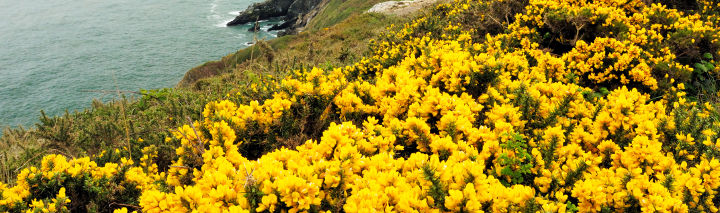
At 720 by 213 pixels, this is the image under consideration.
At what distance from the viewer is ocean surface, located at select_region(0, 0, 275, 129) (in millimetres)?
28266

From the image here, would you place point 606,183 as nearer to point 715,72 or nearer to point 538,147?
point 538,147

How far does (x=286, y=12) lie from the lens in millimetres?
61312

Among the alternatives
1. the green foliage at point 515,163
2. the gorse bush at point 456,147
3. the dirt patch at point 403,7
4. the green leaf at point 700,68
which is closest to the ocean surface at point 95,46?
the dirt patch at point 403,7

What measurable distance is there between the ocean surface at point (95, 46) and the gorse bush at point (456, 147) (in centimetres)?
2055

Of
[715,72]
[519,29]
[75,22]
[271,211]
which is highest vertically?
[271,211]

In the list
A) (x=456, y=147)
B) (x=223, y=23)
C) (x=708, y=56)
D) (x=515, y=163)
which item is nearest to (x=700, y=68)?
(x=708, y=56)

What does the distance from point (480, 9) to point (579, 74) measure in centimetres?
322

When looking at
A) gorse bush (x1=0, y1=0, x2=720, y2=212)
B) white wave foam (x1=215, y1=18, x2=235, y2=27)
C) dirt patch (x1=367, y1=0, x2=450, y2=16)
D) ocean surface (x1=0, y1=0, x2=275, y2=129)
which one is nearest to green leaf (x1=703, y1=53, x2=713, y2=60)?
gorse bush (x1=0, y1=0, x2=720, y2=212)

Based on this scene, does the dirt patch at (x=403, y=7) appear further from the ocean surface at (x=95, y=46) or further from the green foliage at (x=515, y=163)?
the green foliage at (x=515, y=163)

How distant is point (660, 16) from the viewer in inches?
223

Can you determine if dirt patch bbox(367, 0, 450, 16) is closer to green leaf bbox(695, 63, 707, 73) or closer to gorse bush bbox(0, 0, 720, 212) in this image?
green leaf bbox(695, 63, 707, 73)

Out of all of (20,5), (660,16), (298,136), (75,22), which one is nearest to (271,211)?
(298,136)

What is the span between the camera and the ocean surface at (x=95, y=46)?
28266 millimetres

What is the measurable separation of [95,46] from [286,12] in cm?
2931
